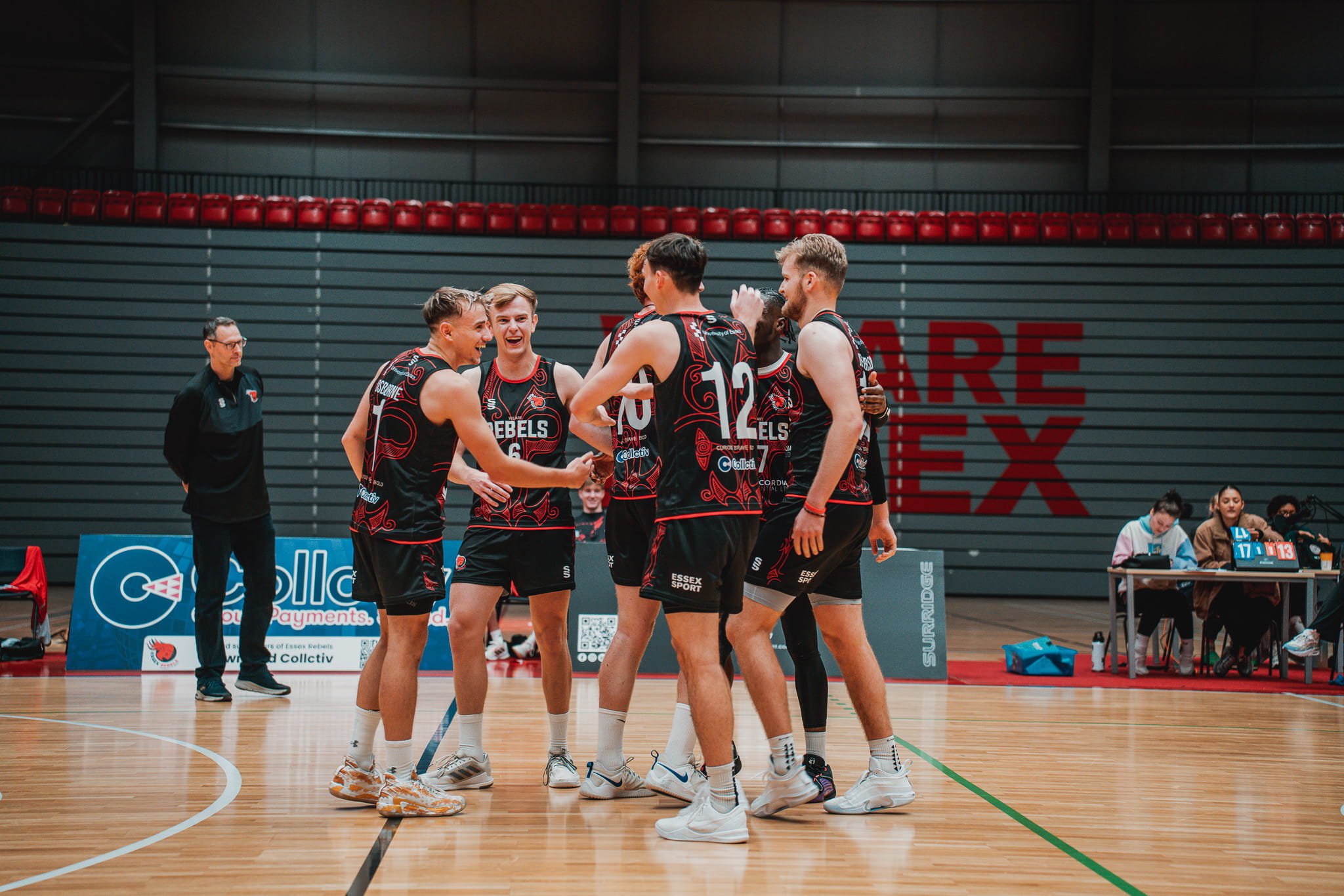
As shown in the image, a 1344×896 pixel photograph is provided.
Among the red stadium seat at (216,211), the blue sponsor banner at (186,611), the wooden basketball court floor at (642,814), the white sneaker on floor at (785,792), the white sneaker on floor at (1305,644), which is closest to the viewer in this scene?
the wooden basketball court floor at (642,814)

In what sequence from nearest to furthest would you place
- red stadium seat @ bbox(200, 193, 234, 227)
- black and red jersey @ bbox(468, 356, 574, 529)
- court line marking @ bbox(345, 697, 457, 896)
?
court line marking @ bbox(345, 697, 457, 896)
black and red jersey @ bbox(468, 356, 574, 529)
red stadium seat @ bbox(200, 193, 234, 227)

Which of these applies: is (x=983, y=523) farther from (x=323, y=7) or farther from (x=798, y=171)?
(x=323, y=7)

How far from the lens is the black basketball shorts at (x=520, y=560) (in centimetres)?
388

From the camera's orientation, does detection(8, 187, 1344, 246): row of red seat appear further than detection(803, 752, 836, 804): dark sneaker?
Yes

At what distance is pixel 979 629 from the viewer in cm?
1037

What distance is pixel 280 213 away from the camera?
13969 millimetres

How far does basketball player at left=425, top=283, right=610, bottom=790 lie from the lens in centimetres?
382

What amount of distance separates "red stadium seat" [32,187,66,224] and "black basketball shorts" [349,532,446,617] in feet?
42.6

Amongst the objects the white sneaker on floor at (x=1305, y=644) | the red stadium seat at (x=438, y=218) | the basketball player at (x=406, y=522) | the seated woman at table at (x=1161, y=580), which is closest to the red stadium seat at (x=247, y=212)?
the red stadium seat at (x=438, y=218)

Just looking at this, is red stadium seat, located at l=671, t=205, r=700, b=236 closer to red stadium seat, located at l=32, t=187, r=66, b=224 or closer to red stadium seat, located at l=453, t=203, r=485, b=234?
red stadium seat, located at l=453, t=203, r=485, b=234

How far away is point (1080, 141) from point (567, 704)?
1482cm

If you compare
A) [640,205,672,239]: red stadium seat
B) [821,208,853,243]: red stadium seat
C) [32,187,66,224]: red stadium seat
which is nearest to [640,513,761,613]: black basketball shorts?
[640,205,672,239]: red stadium seat

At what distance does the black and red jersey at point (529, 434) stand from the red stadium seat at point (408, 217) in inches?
425

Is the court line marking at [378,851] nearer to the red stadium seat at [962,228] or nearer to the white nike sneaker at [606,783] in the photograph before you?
the white nike sneaker at [606,783]
